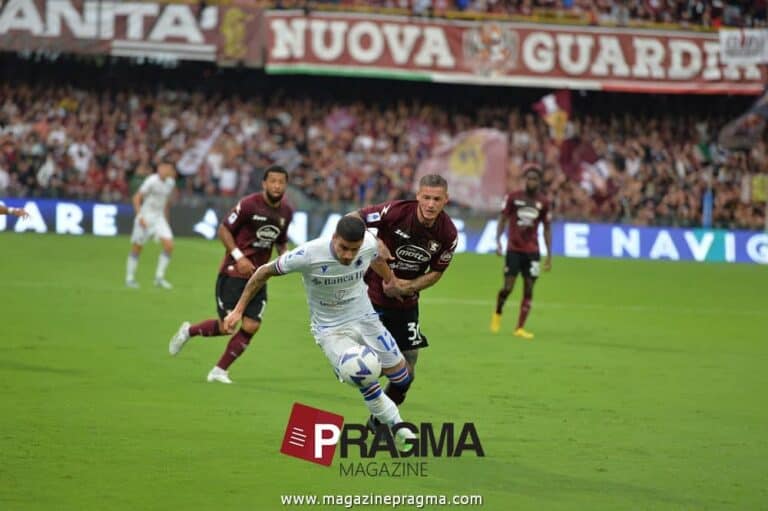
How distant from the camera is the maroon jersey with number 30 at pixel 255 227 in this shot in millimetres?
Answer: 13344

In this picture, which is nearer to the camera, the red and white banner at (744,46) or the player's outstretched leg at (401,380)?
the player's outstretched leg at (401,380)

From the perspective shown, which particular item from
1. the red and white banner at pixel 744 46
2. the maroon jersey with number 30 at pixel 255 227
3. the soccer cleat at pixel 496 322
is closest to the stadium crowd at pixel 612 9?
the red and white banner at pixel 744 46

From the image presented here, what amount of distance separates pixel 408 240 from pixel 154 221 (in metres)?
13.2

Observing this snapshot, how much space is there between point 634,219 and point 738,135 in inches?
253

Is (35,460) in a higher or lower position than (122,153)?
lower

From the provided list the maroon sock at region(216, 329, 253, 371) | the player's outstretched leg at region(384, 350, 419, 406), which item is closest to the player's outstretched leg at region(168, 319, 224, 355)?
the maroon sock at region(216, 329, 253, 371)

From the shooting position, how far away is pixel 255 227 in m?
13.4

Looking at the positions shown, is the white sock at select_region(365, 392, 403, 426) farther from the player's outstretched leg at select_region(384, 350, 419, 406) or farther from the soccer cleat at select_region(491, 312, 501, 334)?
the soccer cleat at select_region(491, 312, 501, 334)

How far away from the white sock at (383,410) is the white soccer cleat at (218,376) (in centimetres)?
372

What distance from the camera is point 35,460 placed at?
9062mm

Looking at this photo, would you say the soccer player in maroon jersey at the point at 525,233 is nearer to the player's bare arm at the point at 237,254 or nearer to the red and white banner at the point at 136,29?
the player's bare arm at the point at 237,254

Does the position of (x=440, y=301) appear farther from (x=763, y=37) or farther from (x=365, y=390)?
(x=763, y=37)

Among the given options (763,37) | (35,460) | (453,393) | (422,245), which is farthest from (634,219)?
(35,460)

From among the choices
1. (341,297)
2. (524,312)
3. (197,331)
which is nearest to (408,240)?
(341,297)
